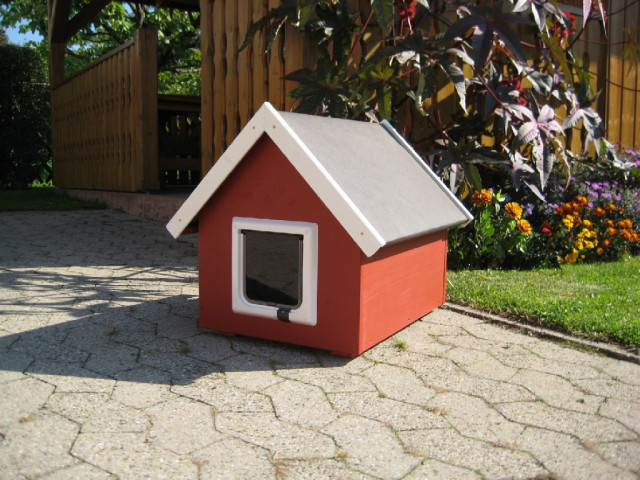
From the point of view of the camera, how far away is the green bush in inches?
506

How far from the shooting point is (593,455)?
7.02 feet

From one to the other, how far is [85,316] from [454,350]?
2.06 meters

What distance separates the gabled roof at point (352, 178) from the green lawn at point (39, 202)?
6.54 metres

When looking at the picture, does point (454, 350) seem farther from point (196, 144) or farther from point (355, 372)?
point (196, 144)

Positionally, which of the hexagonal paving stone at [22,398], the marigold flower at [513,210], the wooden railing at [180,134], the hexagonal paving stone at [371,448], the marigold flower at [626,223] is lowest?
the hexagonal paving stone at [371,448]

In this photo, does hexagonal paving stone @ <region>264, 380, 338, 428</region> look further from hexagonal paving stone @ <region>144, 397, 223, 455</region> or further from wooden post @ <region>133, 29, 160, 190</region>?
wooden post @ <region>133, 29, 160, 190</region>

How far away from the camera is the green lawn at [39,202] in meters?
9.07

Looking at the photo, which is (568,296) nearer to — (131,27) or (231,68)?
(231,68)

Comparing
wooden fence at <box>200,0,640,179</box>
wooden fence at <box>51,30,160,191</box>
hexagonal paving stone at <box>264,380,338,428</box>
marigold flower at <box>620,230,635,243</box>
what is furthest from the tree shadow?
marigold flower at <box>620,230,635,243</box>

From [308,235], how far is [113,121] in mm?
6746

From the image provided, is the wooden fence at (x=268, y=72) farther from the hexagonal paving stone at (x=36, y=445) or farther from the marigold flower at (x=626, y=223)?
the hexagonal paving stone at (x=36, y=445)

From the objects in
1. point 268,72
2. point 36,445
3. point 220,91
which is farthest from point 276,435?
point 220,91

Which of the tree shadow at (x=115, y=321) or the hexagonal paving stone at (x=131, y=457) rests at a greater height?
the tree shadow at (x=115, y=321)

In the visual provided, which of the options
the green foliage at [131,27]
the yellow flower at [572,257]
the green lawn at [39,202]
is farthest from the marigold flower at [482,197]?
the green foliage at [131,27]
